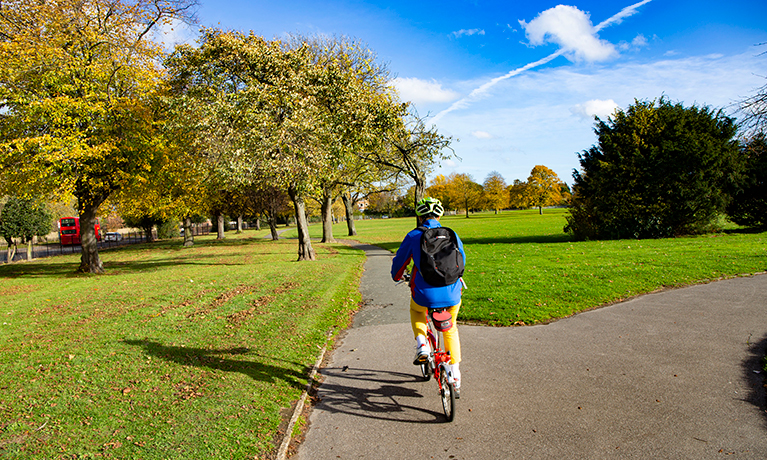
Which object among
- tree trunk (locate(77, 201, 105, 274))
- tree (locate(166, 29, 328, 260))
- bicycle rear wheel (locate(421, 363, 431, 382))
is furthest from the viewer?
tree trunk (locate(77, 201, 105, 274))

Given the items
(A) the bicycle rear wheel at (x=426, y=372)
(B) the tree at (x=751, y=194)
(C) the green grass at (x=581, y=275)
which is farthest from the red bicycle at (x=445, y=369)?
(B) the tree at (x=751, y=194)

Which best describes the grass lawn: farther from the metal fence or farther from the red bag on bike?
the metal fence

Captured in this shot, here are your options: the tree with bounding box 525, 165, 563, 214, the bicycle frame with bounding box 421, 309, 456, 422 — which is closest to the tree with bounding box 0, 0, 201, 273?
the bicycle frame with bounding box 421, 309, 456, 422

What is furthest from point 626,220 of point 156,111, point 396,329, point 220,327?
point 156,111

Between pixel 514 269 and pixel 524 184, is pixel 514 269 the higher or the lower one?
the lower one

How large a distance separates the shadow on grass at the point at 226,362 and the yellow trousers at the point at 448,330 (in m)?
1.76

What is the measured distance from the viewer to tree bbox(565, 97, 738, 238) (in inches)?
767

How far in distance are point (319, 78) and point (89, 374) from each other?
15.4 m

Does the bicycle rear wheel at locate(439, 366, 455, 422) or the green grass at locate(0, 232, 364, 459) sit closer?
the green grass at locate(0, 232, 364, 459)

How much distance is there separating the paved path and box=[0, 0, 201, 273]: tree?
43.6ft

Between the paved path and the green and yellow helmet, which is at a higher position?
the green and yellow helmet

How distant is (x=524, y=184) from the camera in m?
88.8

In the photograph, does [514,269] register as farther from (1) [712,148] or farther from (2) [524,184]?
(2) [524,184]

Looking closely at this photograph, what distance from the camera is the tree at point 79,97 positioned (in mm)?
14430
